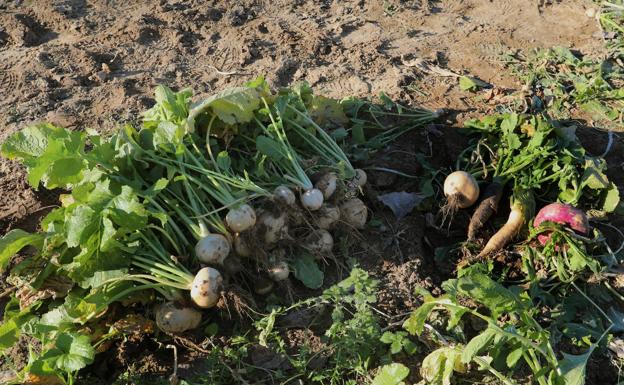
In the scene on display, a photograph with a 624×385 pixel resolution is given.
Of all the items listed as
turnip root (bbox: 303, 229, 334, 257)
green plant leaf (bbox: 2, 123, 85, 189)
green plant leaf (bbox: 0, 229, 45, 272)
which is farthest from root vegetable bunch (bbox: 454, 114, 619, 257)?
green plant leaf (bbox: 0, 229, 45, 272)

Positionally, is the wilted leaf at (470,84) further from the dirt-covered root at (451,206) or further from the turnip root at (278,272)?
the turnip root at (278,272)

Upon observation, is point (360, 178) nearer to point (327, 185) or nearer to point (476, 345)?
point (327, 185)

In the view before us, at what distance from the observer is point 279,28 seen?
20.0ft

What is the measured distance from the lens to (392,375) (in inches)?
115

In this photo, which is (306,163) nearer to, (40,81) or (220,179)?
(220,179)

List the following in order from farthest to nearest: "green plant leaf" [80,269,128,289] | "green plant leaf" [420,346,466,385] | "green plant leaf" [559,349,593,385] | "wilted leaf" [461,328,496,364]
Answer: "green plant leaf" [80,269,128,289], "green plant leaf" [420,346,466,385], "green plant leaf" [559,349,593,385], "wilted leaf" [461,328,496,364]

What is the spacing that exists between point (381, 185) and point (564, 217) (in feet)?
4.22

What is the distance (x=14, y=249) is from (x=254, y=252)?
138 centimetres

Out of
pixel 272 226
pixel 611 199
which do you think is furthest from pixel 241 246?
pixel 611 199

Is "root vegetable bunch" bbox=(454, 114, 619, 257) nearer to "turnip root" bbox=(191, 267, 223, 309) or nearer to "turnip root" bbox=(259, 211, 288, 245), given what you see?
"turnip root" bbox=(259, 211, 288, 245)

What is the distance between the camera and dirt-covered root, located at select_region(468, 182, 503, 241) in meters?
4.00

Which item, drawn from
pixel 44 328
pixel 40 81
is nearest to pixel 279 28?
pixel 40 81

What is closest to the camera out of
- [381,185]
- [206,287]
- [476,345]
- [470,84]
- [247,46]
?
[476,345]

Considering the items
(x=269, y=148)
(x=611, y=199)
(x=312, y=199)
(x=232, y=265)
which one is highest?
(x=269, y=148)
